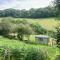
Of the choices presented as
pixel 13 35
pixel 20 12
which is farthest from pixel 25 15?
pixel 13 35

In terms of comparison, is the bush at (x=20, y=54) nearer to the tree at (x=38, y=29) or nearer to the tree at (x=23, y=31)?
the tree at (x=23, y=31)

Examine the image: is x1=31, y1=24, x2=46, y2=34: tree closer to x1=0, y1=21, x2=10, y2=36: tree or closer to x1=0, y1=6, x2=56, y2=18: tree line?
x1=0, y1=21, x2=10, y2=36: tree

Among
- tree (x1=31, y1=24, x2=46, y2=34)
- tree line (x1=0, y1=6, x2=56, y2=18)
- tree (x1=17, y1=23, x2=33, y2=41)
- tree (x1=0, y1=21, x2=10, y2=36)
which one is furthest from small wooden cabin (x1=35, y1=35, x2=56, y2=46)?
tree line (x1=0, y1=6, x2=56, y2=18)

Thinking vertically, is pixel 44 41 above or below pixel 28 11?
below

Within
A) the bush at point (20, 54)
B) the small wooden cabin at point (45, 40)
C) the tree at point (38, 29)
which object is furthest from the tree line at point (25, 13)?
the bush at point (20, 54)

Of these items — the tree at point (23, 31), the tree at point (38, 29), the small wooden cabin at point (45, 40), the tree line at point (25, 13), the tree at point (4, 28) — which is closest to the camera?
the small wooden cabin at point (45, 40)

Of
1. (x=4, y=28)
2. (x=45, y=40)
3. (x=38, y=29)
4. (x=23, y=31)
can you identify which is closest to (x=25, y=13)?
(x=38, y=29)

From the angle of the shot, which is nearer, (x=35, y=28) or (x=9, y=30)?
(x=9, y=30)

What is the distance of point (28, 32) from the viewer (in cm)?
4912

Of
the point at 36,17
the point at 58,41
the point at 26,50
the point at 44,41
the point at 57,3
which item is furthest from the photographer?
the point at 36,17

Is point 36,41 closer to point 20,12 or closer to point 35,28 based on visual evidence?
point 35,28

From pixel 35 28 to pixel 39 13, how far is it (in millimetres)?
30243

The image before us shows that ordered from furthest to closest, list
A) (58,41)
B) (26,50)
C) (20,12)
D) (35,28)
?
1. (20,12)
2. (35,28)
3. (58,41)
4. (26,50)

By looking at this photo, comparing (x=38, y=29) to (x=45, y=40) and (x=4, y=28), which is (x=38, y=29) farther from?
(x=45, y=40)
